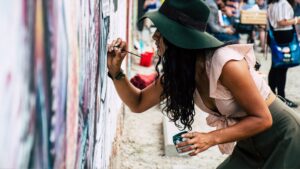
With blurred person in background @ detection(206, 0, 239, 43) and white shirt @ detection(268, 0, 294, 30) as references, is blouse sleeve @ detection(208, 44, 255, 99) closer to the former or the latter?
white shirt @ detection(268, 0, 294, 30)

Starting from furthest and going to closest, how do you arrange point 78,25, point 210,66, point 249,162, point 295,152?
point 249,162 → point 295,152 → point 210,66 → point 78,25

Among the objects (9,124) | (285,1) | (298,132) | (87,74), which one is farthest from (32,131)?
(285,1)

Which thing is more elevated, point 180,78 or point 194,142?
point 180,78

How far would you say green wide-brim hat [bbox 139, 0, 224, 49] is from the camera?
220 cm

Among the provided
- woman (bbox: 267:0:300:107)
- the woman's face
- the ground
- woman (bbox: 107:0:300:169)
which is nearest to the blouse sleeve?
woman (bbox: 107:0:300:169)

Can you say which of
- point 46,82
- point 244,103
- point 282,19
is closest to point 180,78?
point 244,103

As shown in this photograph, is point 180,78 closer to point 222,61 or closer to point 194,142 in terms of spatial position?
point 222,61

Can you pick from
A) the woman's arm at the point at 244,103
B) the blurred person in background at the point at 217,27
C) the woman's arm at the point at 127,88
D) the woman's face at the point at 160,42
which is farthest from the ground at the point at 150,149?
the woman's face at the point at 160,42

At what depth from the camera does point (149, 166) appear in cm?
464

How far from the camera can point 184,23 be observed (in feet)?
7.34

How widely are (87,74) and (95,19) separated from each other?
0.37 m

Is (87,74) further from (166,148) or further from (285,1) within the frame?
(285,1)

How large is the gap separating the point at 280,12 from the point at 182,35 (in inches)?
174

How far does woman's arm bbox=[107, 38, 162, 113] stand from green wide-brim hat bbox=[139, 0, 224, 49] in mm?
267
